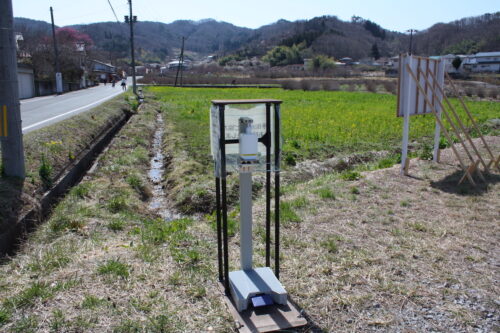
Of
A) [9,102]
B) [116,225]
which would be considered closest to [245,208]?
[116,225]

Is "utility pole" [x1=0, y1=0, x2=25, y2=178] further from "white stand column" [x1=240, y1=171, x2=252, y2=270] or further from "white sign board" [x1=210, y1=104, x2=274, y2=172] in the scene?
"white stand column" [x1=240, y1=171, x2=252, y2=270]

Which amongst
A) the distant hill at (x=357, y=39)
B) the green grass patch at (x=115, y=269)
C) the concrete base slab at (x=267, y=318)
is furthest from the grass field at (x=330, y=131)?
the distant hill at (x=357, y=39)

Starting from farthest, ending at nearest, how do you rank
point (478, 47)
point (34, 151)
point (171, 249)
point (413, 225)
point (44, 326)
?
point (478, 47), point (34, 151), point (413, 225), point (171, 249), point (44, 326)

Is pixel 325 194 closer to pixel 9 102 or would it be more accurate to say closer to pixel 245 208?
pixel 245 208

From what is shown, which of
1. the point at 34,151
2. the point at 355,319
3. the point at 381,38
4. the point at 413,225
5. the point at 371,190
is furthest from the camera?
the point at 381,38

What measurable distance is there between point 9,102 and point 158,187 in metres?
3.57

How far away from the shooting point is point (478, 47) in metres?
94.4

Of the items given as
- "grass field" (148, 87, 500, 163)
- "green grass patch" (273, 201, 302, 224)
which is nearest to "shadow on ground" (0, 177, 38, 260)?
"green grass patch" (273, 201, 302, 224)

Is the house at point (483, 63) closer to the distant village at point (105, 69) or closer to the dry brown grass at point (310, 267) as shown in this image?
the distant village at point (105, 69)

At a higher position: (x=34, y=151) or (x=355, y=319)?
(x=34, y=151)

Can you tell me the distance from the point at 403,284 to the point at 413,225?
1.62 metres

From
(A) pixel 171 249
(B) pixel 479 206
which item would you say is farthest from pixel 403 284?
(B) pixel 479 206

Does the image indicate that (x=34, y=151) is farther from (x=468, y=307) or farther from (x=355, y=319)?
(x=468, y=307)

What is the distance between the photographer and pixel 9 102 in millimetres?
6344
